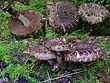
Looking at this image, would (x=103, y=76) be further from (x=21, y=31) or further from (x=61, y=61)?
(x=21, y=31)

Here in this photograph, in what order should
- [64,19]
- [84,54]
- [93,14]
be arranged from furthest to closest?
1. [64,19]
2. [93,14]
3. [84,54]

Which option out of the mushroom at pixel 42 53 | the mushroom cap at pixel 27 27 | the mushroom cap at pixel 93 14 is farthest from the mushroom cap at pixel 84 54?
the mushroom cap at pixel 27 27

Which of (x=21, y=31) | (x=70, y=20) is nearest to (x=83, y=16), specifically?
(x=70, y=20)

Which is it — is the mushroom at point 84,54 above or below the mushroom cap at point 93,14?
below

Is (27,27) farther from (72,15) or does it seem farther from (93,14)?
(93,14)

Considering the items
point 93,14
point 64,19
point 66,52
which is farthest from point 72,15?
point 66,52

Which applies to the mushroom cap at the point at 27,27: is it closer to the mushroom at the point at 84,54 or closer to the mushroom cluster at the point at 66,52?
the mushroom cluster at the point at 66,52

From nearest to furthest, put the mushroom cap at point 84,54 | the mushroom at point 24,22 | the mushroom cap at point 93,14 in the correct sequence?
the mushroom cap at point 84,54 < the mushroom cap at point 93,14 < the mushroom at point 24,22

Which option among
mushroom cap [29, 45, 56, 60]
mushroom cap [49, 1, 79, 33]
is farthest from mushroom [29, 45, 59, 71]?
mushroom cap [49, 1, 79, 33]
